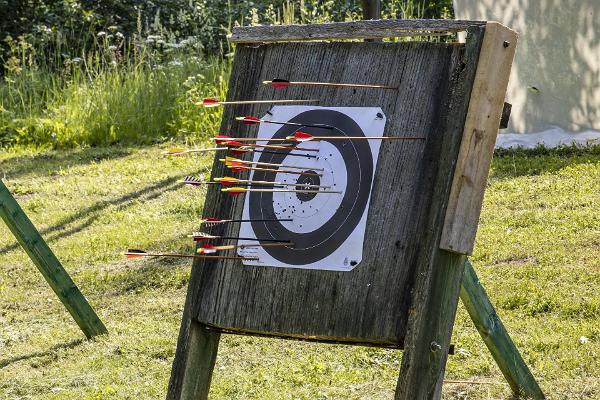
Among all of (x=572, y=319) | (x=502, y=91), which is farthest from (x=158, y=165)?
(x=502, y=91)

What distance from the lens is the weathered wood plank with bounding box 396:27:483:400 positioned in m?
3.40

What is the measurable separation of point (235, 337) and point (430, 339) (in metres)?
2.94

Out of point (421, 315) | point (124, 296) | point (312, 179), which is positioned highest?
point (312, 179)

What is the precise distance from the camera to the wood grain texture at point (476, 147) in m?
3.41

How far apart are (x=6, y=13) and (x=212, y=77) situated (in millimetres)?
5246

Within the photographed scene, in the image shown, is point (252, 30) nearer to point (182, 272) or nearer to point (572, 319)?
point (572, 319)

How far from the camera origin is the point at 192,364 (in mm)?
3945

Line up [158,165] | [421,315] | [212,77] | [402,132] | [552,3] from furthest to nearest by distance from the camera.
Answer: [212,77] < [158,165] < [552,3] < [402,132] < [421,315]

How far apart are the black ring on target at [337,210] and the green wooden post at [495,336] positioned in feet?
3.31

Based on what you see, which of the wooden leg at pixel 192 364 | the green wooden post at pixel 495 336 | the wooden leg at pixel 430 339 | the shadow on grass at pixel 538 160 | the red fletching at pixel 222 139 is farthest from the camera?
the shadow on grass at pixel 538 160

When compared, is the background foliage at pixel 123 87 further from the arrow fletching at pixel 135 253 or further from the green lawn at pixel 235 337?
the arrow fletching at pixel 135 253

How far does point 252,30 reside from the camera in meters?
4.07

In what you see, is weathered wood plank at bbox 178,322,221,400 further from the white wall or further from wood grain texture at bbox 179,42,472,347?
the white wall

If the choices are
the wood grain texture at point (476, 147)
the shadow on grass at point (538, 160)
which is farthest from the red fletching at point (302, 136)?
the shadow on grass at point (538, 160)
